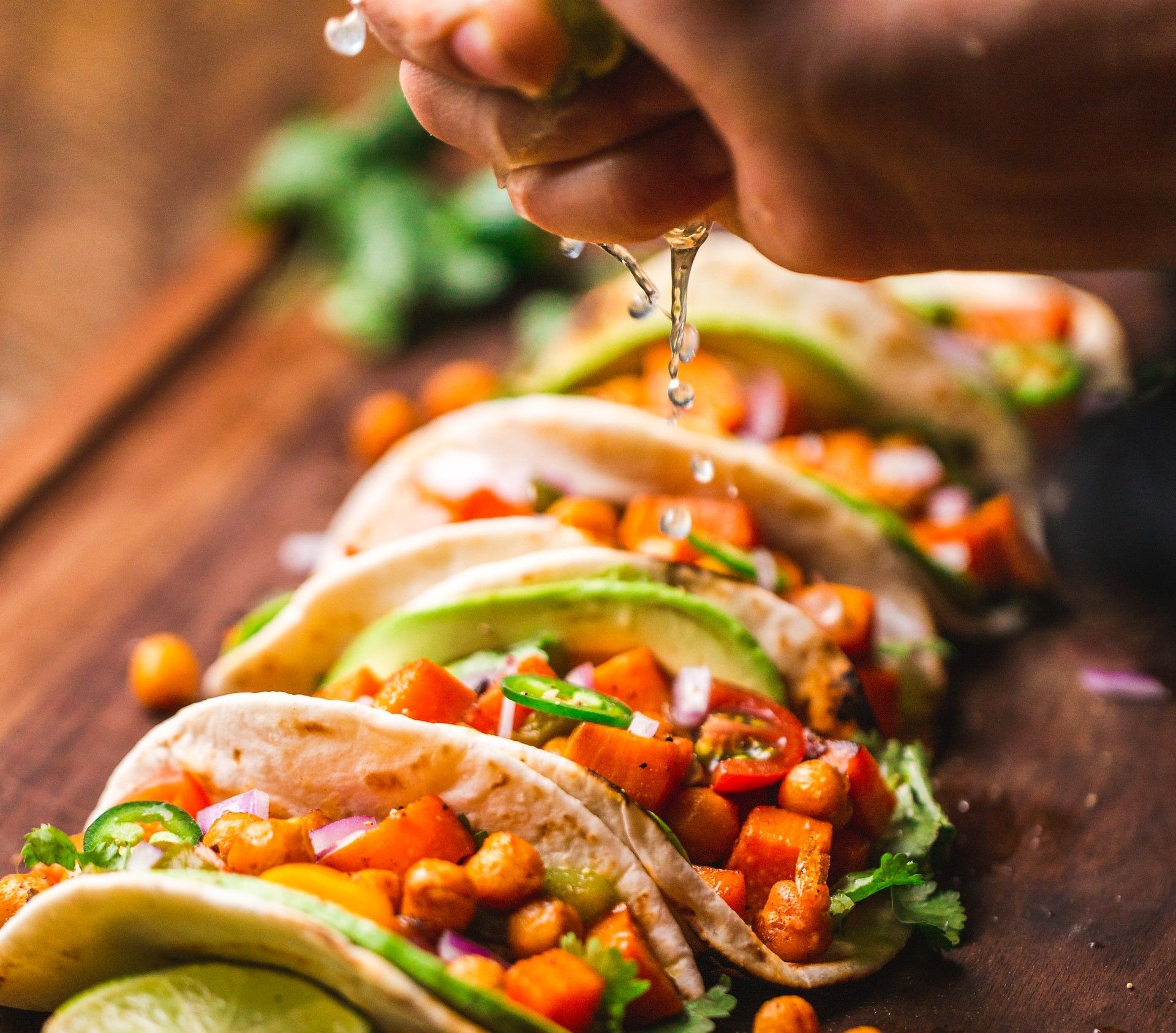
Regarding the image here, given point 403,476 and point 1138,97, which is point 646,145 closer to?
point 1138,97

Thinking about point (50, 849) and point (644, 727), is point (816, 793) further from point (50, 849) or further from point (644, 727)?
point (50, 849)

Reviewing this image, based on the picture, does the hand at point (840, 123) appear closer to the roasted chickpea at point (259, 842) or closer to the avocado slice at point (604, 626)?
the avocado slice at point (604, 626)

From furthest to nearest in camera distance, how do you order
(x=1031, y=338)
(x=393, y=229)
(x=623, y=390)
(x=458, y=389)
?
(x=393, y=229) → (x=458, y=389) → (x=1031, y=338) → (x=623, y=390)

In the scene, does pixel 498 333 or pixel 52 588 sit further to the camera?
pixel 498 333

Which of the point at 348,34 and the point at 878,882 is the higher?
the point at 348,34

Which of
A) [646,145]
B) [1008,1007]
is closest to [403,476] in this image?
[646,145]

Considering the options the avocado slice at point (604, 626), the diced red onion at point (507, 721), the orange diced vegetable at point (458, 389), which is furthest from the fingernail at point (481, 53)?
the orange diced vegetable at point (458, 389)

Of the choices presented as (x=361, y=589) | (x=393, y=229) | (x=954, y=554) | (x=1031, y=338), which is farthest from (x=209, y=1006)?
(x=393, y=229)
